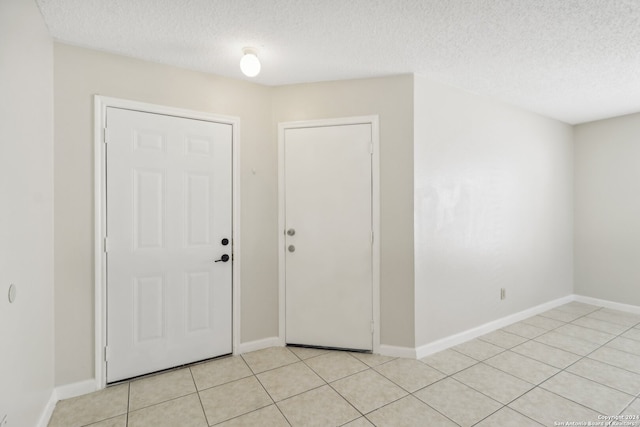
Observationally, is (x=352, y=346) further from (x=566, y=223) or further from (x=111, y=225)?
(x=566, y=223)

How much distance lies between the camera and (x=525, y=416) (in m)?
1.84

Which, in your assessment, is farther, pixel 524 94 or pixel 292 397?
pixel 524 94

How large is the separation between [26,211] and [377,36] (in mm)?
2447

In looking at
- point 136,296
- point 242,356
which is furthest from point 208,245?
point 242,356

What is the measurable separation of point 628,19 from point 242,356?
12.5 ft

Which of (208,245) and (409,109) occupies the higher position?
(409,109)

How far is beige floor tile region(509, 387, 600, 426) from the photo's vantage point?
5.95 feet

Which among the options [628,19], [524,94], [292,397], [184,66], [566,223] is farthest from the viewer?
[566,223]

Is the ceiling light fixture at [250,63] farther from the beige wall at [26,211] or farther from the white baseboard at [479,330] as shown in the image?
the white baseboard at [479,330]

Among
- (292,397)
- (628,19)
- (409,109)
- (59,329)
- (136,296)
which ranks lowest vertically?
(292,397)

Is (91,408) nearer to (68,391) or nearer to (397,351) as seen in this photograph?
(68,391)

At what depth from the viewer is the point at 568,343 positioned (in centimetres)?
286

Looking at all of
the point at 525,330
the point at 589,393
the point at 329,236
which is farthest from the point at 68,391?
the point at 525,330

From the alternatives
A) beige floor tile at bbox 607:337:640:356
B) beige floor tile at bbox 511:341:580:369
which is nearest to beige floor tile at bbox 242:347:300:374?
beige floor tile at bbox 511:341:580:369
